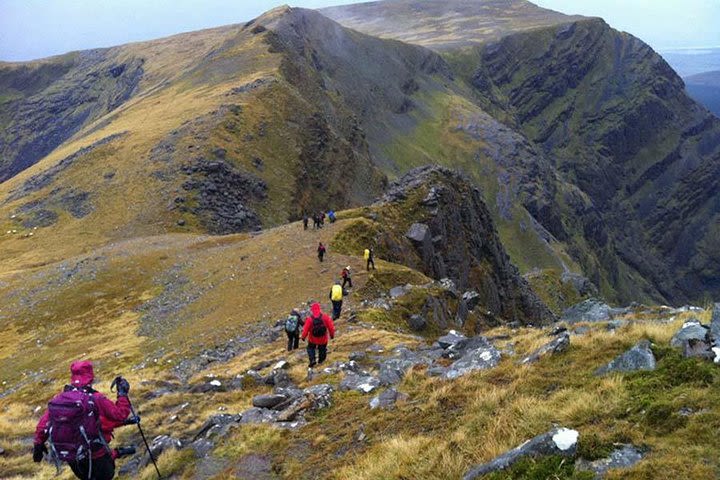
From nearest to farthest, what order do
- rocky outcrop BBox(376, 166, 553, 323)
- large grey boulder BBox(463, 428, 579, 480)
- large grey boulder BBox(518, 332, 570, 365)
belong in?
1. large grey boulder BBox(463, 428, 579, 480)
2. large grey boulder BBox(518, 332, 570, 365)
3. rocky outcrop BBox(376, 166, 553, 323)

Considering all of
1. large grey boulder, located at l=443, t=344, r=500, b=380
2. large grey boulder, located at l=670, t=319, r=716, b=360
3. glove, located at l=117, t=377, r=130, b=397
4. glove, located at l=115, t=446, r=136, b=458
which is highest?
glove, located at l=117, t=377, r=130, b=397

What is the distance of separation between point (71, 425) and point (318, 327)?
1130 centimetres

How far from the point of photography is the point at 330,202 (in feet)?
310

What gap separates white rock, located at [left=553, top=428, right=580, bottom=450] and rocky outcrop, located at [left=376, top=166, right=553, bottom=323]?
3240cm

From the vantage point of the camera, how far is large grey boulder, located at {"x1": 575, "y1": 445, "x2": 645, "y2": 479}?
788cm

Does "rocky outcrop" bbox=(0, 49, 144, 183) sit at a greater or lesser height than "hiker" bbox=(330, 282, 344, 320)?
greater

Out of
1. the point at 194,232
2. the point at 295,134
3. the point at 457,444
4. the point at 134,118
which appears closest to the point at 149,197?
the point at 194,232

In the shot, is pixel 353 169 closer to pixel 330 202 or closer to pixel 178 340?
pixel 330 202

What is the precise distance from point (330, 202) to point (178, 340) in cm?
6475

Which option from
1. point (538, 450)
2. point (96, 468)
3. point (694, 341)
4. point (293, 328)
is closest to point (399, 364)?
point (293, 328)

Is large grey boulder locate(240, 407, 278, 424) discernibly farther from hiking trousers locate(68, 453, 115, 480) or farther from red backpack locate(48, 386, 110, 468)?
red backpack locate(48, 386, 110, 468)

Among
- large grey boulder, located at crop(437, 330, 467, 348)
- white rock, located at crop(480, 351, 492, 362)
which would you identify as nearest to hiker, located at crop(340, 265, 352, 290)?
large grey boulder, located at crop(437, 330, 467, 348)

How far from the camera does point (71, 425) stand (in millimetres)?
9414

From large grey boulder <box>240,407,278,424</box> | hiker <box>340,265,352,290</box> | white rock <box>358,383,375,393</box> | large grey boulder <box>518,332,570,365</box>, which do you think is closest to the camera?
large grey boulder <box>518,332,570,365</box>
